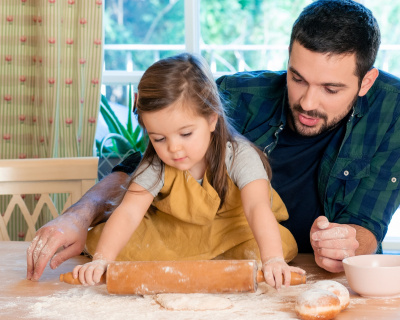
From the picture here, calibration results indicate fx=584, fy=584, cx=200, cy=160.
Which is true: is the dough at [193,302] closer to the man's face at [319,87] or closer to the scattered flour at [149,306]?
the scattered flour at [149,306]

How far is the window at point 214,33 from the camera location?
11.8ft

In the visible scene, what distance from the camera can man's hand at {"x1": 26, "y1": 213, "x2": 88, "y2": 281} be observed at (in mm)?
1385

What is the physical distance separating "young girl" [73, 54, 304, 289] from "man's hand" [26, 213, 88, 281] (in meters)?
0.04

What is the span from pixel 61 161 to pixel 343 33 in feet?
3.34

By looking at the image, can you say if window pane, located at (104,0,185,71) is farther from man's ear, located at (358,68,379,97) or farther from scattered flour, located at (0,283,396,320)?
scattered flour, located at (0,283,396,320)

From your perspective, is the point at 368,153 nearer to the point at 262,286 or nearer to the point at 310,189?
the point at 310,189

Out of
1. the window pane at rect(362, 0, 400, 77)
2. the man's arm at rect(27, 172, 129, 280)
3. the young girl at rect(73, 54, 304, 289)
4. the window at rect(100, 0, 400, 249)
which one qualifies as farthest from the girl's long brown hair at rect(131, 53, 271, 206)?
the window pane at rect(362, 0, 400, 77)

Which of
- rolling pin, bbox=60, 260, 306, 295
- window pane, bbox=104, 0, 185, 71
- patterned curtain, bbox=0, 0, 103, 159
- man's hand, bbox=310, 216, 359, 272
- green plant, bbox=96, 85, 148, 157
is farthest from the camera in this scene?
window pane, bbox=104, 0, 185, 71

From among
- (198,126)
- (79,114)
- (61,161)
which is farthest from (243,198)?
(79,114)

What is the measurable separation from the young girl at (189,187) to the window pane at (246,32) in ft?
7.18

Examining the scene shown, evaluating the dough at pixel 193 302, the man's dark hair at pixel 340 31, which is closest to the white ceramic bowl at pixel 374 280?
the dough at pixel 193 302

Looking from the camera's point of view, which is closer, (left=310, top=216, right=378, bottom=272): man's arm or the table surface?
the table surface

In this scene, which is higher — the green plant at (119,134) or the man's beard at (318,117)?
the man's beard at (318,117)

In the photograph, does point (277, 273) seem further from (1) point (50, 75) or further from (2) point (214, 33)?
(2) point (214, 33)
